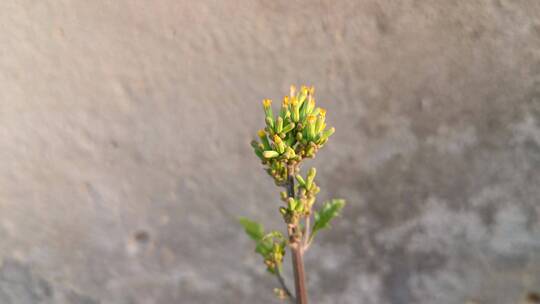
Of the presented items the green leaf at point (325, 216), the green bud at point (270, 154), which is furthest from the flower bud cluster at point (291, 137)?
the green leaf at point (325, 216)

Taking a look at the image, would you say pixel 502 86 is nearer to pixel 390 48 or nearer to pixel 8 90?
pixel 390 48

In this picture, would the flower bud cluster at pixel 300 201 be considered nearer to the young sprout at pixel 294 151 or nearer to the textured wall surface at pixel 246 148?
the young sprout at pixel 294 151

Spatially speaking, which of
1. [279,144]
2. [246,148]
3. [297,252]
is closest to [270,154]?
[279,144]

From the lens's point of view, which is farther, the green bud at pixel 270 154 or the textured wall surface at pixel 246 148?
the textured wall surface at pixel 246 148

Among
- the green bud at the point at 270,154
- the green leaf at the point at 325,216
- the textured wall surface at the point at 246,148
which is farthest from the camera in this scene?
the textured wall surface at the point at 246,148

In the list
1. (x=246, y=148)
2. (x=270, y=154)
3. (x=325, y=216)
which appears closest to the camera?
(x=270, y=154)

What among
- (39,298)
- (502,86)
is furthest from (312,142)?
(39,298)

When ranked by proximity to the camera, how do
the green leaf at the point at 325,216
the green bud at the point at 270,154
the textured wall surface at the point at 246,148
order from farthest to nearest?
the textured wall surface at the point at 246,148 → the green leaf at the point at 325,216 → the green bud at the point at 270,154

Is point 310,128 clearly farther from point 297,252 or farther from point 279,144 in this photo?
point 297,252

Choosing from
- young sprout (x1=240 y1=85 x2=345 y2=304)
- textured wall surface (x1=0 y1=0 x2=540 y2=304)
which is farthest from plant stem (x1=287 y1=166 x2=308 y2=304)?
textured wall surface (x1=0 y1=0 x2=540 y2=304)
